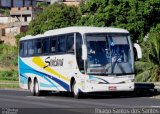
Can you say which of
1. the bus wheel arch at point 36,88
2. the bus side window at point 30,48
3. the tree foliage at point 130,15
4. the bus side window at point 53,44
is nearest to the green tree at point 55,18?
the tree foliage at point 130,15

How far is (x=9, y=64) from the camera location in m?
78.7

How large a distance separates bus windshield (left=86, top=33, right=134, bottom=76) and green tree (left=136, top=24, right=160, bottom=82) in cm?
1370

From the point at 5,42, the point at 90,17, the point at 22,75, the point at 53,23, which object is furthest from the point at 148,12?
the point at 5,42

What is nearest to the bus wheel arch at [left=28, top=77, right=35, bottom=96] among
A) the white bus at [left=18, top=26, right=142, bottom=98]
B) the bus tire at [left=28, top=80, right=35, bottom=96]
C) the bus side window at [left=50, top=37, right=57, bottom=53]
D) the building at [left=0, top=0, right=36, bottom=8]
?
the bus tire at [left=28, top=80, right=35, bottom=96]

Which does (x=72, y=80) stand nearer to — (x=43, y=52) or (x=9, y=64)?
(x=43, y=52)

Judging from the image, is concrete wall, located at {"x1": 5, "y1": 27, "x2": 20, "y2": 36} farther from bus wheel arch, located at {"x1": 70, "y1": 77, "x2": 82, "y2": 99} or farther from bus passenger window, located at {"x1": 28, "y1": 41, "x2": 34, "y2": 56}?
bus wheel arch, located at {"x1": 70, "y1": 77, "x2": 82, "y2": 99}

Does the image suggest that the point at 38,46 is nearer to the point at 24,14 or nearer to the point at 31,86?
the point at 31,86

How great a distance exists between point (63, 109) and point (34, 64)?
45.0ft

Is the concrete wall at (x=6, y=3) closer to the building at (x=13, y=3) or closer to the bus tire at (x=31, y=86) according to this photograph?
the building at (x=13, y=3)

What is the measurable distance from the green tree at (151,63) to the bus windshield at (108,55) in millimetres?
13698

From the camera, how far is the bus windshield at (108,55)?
28.6 metres

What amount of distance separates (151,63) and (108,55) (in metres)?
15.2

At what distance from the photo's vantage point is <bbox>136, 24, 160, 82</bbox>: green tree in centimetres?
4278

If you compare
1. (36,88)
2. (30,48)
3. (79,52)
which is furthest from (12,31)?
(79,52)
